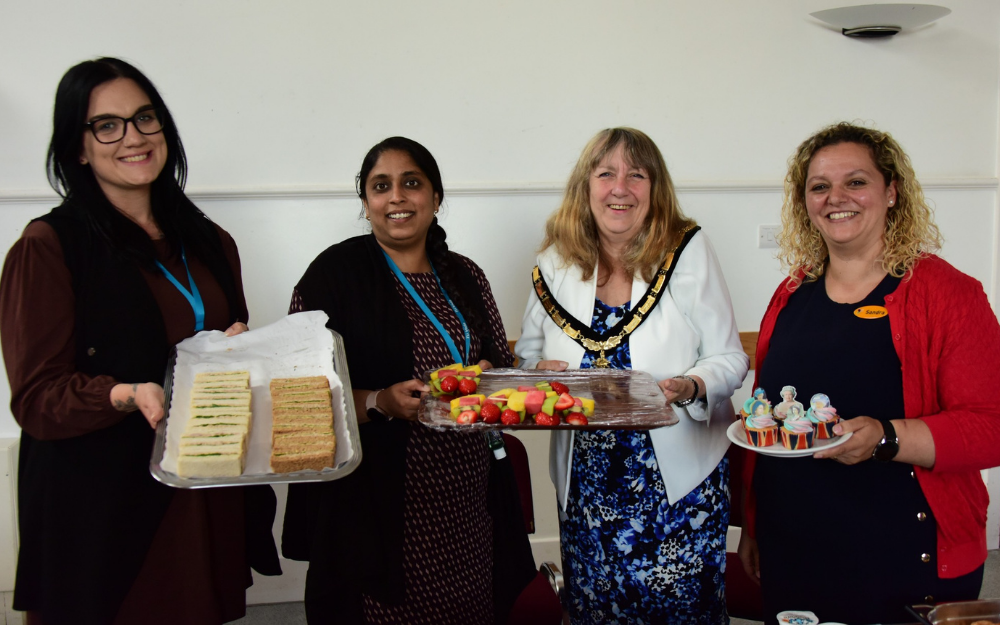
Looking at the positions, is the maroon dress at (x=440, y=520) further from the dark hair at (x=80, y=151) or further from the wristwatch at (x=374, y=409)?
the dark hair at (x=80, y=151)

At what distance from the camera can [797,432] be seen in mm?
1632

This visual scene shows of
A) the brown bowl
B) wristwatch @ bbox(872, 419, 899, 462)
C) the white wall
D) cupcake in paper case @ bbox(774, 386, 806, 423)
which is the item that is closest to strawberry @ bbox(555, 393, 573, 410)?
cupcake in paper case @ bbox(774, 386, 806, 423)

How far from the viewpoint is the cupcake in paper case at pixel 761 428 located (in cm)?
170

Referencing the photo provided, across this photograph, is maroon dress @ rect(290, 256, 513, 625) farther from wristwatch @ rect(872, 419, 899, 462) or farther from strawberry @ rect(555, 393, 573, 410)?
wristwatch @ rect(872, 419, 899, 462)

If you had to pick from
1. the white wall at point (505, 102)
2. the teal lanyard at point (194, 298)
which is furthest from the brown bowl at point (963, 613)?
the white wall at point (505, 102)

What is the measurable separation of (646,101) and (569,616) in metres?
2.30

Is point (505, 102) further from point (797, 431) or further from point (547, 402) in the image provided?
point (797, 431)

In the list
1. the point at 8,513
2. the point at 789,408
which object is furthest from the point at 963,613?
the point at 8,513

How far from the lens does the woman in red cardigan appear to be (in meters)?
1.66

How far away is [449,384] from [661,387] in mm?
570

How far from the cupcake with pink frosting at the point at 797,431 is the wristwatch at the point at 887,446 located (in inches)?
5.8

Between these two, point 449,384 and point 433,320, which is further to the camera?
point 433,320

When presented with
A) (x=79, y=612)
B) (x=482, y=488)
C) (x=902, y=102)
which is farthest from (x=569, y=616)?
(x=902, y=102)

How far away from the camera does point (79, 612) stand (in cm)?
170
